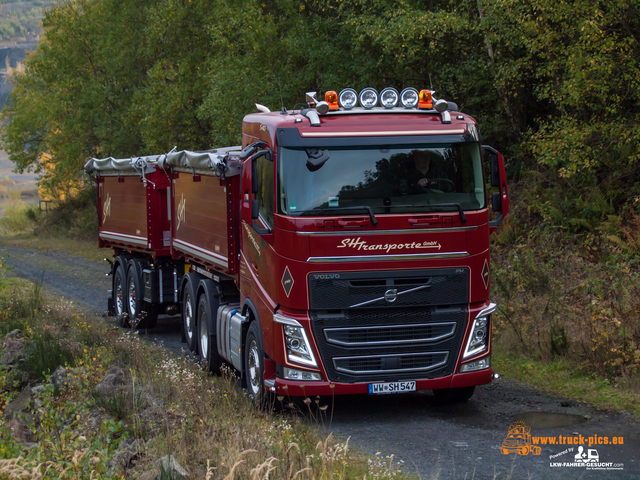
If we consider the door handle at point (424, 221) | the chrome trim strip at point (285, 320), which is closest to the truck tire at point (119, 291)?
the chrome trim strip at point (285, 320)

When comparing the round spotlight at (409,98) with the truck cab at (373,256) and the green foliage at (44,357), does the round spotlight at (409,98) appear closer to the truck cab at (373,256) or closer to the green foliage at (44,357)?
the truck cab at (373,256)

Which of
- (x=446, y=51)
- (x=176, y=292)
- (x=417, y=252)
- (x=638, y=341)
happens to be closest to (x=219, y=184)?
(x=417, y=252)

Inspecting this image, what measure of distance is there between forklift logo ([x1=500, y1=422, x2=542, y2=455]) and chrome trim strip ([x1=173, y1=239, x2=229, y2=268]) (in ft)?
14.3

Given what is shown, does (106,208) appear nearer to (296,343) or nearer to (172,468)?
(296,343)

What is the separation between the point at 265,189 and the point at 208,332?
10.5 ft

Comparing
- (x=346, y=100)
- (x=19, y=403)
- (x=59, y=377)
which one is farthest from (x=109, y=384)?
(x=346, y=100)

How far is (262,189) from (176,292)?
20.7ft

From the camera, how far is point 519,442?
6.85 m

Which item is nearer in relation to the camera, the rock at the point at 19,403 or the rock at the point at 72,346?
the rock at the point at 19,403

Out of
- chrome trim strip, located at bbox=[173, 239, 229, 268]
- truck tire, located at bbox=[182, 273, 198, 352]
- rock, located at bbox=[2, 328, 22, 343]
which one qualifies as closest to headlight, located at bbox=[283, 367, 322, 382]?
chrome trim strip, located at bbox=[173, 239, 229, 268]

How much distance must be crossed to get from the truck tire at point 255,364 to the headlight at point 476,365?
2.17 meters

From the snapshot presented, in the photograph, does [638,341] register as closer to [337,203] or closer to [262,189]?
[337,203]

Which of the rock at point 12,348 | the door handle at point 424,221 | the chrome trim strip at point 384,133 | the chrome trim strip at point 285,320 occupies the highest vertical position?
the chrome trim strip at point 384,133

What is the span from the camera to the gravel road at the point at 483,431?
20.2 ft
